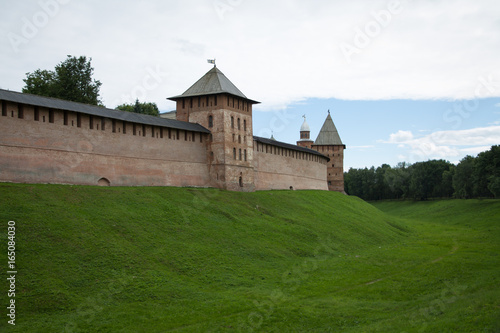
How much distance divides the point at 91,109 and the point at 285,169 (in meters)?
21.3

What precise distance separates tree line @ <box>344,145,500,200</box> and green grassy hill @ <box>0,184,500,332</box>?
3039 centimetres

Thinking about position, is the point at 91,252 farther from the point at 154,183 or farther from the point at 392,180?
the point at 392,180

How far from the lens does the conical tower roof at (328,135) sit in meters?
65.7

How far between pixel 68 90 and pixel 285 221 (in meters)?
22.7

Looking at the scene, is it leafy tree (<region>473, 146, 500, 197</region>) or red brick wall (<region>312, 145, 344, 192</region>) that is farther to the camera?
red brick wall (<region>312, 145, 344, 192</region>)

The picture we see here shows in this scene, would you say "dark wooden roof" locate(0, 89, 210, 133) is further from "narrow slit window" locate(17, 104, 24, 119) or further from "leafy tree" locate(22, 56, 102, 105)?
"leafy tree" locate(22, 56, 102, 105)

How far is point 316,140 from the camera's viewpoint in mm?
66500

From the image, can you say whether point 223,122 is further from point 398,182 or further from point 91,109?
point 398,182

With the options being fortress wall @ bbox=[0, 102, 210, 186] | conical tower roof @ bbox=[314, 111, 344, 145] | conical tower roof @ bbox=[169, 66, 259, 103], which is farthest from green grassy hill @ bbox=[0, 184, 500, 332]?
conical tower roof @ bbox=[314, 111, 344, 145]

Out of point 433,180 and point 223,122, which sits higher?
point 223,122

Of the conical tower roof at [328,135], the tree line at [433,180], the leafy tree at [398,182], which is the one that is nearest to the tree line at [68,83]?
the conical tower roof at [328,135]

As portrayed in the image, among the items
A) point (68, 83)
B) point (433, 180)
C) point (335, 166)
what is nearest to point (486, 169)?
point (335, 166)

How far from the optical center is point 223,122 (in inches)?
1342

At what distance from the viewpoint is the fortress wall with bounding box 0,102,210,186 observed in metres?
23.3
